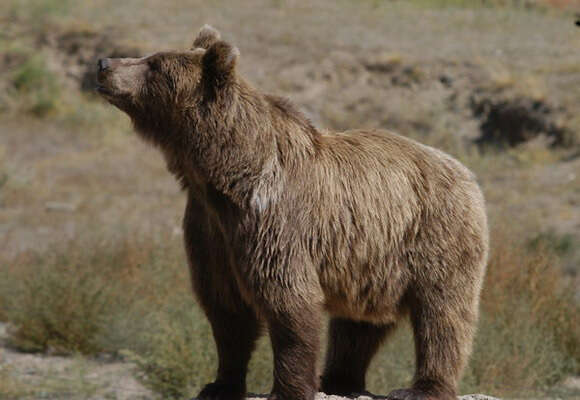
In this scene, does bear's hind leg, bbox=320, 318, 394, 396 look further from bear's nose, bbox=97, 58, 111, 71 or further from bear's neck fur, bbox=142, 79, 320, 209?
bear's nose, bbox=97, 58, 111, 71

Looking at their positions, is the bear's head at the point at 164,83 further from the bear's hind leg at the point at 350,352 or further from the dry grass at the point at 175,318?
the dry grass at the point at 175,318

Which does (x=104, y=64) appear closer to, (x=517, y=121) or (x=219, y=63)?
(x=219, y=63)

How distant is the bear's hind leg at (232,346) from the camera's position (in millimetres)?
5312

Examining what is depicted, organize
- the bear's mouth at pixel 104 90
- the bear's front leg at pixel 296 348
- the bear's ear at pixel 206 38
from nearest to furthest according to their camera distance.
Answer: the bear's front leg at pixel 296 348 < the bear's mouth at pixel 104 90 < the bear's ear at pixel 206 38

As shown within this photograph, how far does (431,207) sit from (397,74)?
19.0m

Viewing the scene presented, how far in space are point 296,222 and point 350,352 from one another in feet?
4.13

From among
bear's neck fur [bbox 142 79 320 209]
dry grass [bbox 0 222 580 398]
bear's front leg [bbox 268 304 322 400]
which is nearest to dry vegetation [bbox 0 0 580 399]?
dry grass [bbox 0 222 580 398]

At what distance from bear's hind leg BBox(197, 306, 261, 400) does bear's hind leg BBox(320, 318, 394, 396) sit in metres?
0.70

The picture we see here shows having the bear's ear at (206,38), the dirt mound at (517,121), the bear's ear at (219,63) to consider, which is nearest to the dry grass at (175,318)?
the bear's ear at (206,38)

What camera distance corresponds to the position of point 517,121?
2156 centimetres

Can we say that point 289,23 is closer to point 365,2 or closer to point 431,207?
point 365,2

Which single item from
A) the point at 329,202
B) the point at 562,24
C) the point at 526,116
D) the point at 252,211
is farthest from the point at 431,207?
the point at 562,24

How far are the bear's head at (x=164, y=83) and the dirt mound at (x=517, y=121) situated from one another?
16444mm

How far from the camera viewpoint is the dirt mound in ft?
68.4
